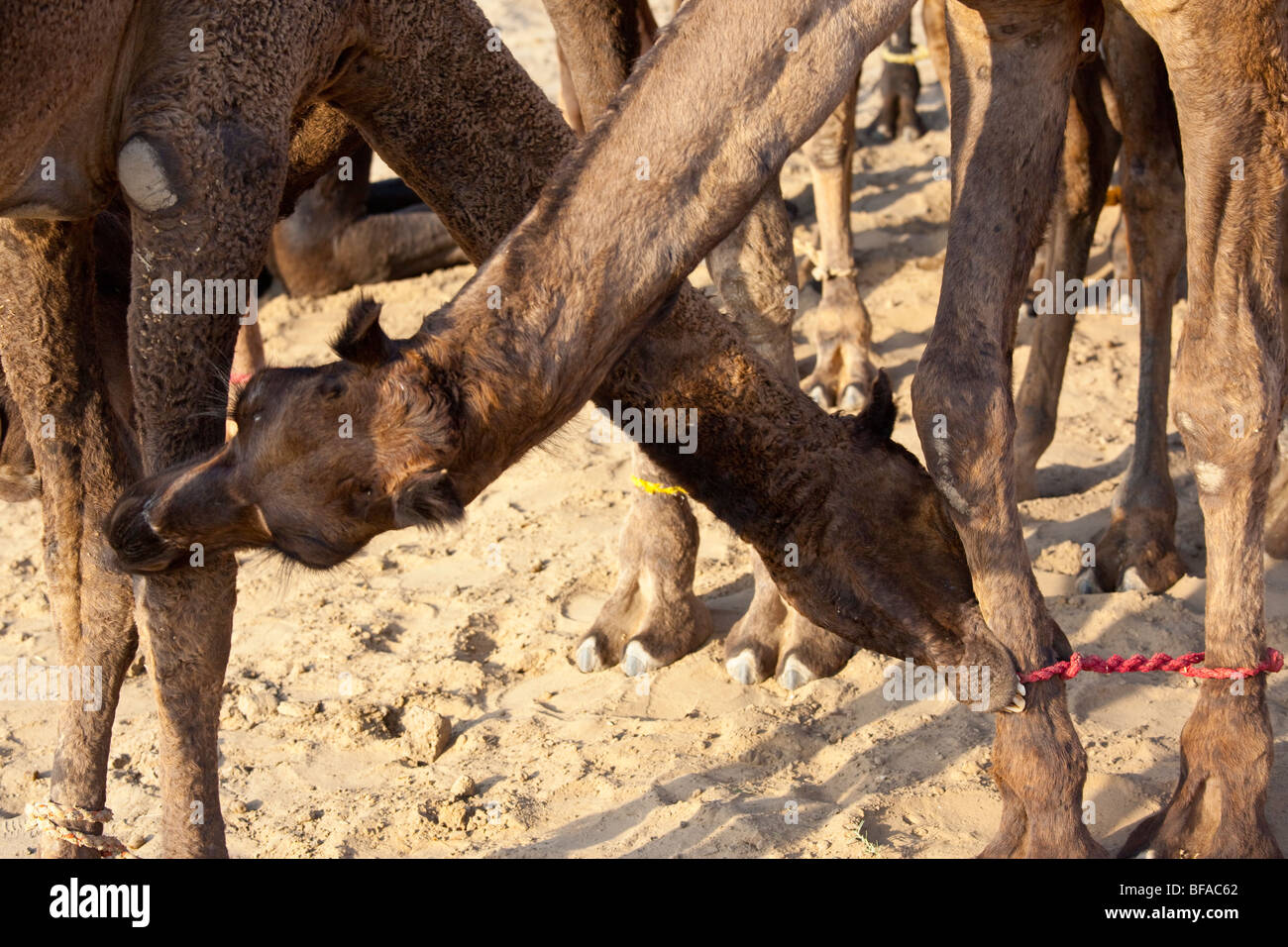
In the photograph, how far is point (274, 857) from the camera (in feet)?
12.1

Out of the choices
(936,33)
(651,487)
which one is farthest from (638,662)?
(936,33)

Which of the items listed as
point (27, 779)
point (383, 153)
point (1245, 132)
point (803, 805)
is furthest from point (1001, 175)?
point (27, 779)

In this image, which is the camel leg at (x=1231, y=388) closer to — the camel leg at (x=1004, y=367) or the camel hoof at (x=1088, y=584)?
the camel leg at (x=1004, y=367)

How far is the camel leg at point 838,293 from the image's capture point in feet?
22.1

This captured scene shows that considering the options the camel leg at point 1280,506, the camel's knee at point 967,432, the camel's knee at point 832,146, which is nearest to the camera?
the camel's knee at point 967,432

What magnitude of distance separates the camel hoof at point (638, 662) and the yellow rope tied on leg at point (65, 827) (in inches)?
66.3

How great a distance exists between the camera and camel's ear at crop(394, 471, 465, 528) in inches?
88.4

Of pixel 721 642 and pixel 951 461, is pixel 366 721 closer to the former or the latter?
pixel 721 642

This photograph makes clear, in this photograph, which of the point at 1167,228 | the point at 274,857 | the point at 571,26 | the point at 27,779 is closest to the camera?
the point at 274,857

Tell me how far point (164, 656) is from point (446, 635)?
6.30 ft

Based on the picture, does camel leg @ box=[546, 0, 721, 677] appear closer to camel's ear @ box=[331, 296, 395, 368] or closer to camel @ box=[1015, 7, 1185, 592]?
camel @ box=[1015, 7, 1185, 592]

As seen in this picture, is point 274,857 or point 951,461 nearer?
point 951,461

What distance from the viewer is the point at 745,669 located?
4508mm

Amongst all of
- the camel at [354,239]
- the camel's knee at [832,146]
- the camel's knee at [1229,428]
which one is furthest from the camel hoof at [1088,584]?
the camel at [354,239]
